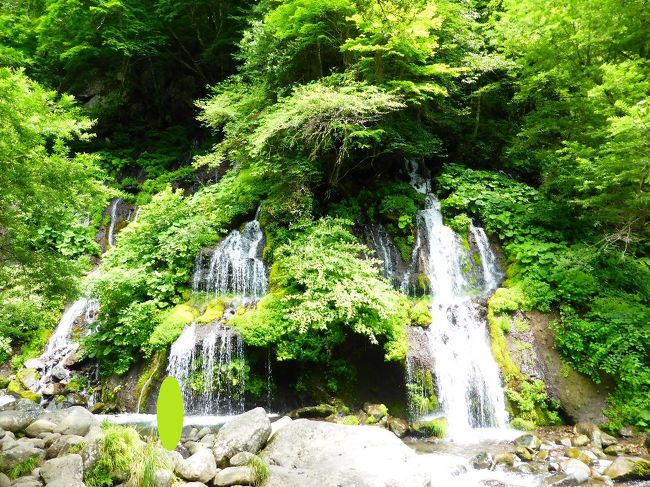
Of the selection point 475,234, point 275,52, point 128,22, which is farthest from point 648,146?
point 128,22

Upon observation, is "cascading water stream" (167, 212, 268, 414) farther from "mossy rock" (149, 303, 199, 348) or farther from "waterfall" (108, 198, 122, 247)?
"waterfall" (108, 198, 122, 247)

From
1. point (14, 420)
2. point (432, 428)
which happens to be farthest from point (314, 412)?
A: point (14, 420)

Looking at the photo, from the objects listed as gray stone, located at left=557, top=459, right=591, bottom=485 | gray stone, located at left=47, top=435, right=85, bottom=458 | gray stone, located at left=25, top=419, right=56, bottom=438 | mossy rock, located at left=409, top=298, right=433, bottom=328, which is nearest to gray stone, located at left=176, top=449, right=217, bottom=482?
gray stone, located at left=47, top=435, right=85, bottom=458

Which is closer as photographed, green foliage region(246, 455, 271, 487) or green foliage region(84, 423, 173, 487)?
green foliage region(84, 423, 173, 487)

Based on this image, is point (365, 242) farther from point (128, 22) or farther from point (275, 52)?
point (128, 22)

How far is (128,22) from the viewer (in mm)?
15812

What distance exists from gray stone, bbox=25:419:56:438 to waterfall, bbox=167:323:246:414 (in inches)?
101

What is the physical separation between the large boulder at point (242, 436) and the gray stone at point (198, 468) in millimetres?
204

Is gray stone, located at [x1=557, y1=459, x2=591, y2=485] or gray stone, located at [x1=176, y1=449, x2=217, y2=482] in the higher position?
gray stone, located at [x1=176, y1=449, x2=217, y2=482]

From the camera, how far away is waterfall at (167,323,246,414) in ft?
26.3

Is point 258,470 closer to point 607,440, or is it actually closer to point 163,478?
point 163,478

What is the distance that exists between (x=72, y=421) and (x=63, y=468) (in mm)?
1252

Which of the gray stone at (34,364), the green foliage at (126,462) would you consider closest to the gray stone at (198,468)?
the green foliage at (126,462)

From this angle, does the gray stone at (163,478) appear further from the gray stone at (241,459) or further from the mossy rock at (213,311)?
the mossy rock at (213,311)
